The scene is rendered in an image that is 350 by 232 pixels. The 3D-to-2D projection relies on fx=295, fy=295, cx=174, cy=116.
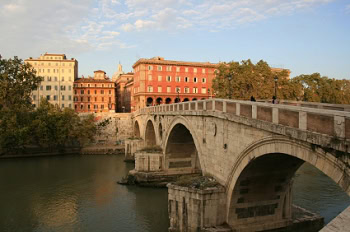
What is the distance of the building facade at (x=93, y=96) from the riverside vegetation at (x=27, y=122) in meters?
21.6

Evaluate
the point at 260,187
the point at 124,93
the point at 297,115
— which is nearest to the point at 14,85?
the point at 124,93

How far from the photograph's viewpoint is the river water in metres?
17.8

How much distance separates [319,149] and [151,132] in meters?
31.4

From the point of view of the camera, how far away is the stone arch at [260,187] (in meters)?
11.9

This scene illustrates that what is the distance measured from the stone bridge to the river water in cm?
459

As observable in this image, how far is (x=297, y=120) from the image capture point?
9.02 m

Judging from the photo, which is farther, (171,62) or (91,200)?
(171,62)

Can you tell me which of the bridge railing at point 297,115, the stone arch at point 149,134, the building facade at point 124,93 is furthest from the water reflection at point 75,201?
the building facade at point 124,93

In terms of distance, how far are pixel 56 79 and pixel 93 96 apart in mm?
8967

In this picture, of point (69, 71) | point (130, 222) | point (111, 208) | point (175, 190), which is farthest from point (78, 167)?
point (69, 71)

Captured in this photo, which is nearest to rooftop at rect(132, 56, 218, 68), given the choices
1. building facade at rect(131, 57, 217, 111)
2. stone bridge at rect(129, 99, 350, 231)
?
building facade at rect(131, 57, 217, 111)

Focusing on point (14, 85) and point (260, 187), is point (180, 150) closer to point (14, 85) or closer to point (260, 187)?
point (260, 187)

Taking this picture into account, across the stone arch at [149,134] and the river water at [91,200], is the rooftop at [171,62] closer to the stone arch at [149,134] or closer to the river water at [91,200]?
the stone arch at [149,134]

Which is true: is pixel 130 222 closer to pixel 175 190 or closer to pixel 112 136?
pixel 175 190
